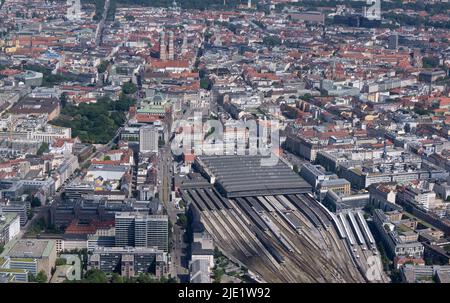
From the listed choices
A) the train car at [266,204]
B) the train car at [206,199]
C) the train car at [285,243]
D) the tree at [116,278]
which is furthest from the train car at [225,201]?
the tree at [116,278]

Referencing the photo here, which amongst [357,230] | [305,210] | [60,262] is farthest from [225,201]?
[60,262]

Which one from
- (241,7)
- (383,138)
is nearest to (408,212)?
(383,138)

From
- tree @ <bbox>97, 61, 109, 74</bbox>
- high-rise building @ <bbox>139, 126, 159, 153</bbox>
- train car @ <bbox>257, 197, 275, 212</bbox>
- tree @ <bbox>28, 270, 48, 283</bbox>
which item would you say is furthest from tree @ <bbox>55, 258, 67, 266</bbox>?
tree @ <bbox>97, 61, 109, 74</bbox>

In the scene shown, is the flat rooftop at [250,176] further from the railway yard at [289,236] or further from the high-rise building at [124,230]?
the high-rise building at [124,230]

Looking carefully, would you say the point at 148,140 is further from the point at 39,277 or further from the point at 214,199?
the point at 39,277

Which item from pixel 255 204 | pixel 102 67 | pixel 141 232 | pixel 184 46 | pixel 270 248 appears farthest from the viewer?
pixel 184 46

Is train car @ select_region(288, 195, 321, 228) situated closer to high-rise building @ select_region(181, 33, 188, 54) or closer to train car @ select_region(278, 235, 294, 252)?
train car @ select_region(278, 235, 294, 252)
